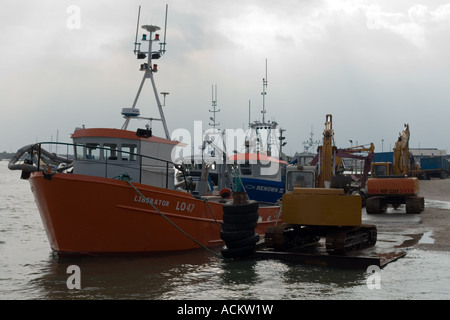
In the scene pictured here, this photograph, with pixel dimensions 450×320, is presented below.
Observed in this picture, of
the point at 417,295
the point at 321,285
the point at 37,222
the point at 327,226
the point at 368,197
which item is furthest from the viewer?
the point at 368,197

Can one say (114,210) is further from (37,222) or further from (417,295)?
(37,222)

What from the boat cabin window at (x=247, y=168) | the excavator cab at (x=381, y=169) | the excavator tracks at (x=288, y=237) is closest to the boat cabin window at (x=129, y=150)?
the excavator tracks at (x=288, y=237)

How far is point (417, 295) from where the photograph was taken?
8742 millimetres

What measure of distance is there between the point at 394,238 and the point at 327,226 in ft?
15.0

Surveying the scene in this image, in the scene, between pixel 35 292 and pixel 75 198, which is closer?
pixel 35 292

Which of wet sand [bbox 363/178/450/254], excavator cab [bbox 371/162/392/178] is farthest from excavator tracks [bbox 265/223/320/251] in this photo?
excavator cab [bbox 371/162/392/178]

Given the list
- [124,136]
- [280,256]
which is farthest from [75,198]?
[280,256]

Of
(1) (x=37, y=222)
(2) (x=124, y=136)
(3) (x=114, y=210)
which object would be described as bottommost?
(1) (x=37, y=222)

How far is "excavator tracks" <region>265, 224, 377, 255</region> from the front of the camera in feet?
38.1

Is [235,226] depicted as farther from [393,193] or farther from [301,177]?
[393,193]

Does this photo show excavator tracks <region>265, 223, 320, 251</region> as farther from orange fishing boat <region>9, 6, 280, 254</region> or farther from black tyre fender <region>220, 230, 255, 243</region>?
orange fishing boat <region>9, 6, 280, 254</region>

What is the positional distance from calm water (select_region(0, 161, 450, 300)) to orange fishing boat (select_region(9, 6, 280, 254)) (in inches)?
18.2
